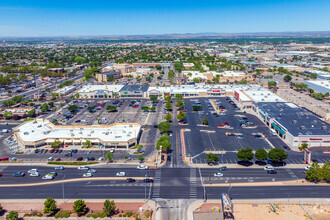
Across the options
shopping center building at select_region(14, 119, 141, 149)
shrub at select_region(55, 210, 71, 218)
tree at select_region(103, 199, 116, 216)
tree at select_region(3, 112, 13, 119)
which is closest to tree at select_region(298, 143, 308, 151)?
shopping center building at select_region(14, 119, 141, 149)

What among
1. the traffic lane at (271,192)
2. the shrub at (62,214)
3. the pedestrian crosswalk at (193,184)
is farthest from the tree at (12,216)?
the traffic lane at (271,192)

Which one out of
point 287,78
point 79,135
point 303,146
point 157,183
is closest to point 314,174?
point 303,146

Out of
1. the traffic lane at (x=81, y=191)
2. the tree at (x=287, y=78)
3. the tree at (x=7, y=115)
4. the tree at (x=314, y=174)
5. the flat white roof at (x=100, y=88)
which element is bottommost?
the traffic lane at (x=81, y=191)

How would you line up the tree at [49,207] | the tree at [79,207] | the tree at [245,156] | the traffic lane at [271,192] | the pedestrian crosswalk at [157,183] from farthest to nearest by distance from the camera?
the tree at [245,156], the pedestrian crosswalk at [157,183], the traffic lane at [271,192], the tree at [49,207], the tree at [79,207]

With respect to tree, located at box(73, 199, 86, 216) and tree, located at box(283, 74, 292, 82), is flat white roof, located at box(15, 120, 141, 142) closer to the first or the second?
tree, located at box(73, 199, 86, 216)

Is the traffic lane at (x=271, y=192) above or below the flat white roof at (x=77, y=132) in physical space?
below

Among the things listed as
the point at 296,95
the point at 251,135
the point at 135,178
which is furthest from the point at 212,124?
the point at 296,95

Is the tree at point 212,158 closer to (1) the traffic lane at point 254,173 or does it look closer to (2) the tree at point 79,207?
(1) the traffic lane at point 254,173

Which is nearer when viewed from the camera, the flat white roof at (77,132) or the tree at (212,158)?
the tree at (212,158)
